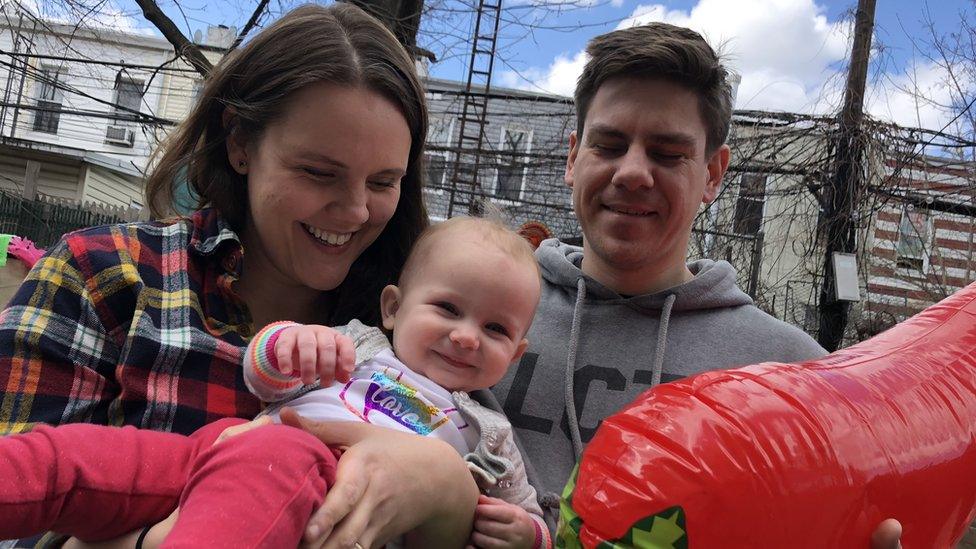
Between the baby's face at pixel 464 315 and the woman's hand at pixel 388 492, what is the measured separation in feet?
1.20

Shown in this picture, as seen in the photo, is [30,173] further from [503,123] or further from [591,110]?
[591,110]

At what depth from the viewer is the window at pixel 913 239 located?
23.0ft

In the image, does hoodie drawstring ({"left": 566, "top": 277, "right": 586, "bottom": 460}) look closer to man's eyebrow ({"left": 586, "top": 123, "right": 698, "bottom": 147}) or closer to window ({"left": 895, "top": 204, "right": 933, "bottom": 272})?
man's eyebrow ({"left": 586, "top": 123, "right": 698, "bottom": 147})

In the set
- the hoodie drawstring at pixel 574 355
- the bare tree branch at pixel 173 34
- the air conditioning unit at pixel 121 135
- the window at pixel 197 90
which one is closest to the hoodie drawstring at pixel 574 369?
the hoodie drawstring at pixel 574 355

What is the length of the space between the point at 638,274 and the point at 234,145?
131cm

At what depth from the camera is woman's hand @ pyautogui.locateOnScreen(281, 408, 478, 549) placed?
3.88 feet

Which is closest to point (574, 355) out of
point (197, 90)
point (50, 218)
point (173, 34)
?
point (197, 90)

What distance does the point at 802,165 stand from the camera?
6.88 meters

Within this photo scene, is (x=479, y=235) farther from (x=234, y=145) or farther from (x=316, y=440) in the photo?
(x=316, y=440)

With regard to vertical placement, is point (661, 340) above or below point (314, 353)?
above

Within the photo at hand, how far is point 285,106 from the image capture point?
174 centimetres

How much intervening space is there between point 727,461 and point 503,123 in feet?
38.7

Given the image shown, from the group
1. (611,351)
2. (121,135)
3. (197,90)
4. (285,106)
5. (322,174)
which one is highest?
(121,135)

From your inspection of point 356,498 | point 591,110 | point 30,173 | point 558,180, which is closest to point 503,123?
point 558,180
